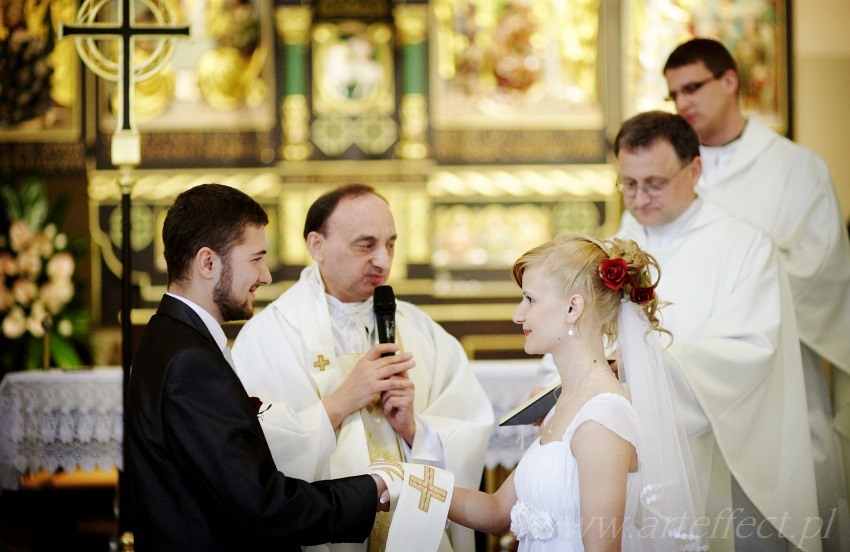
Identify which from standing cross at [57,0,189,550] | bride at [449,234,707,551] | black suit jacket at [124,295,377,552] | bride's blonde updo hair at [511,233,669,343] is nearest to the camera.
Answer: black suit jacket at [124,295,377,552]

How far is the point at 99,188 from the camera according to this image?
27.9ft

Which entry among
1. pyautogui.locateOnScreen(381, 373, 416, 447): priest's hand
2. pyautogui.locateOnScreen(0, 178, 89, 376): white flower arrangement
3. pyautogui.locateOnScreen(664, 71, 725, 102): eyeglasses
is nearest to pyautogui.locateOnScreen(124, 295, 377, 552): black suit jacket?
pyautogui.locateOnScreen(381, 373, 416, 447): priest's hand

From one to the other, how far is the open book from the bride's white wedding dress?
0.37 metres

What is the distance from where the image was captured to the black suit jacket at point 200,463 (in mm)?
2766

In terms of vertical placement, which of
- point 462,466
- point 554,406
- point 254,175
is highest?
point 254,175

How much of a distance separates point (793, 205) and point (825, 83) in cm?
543

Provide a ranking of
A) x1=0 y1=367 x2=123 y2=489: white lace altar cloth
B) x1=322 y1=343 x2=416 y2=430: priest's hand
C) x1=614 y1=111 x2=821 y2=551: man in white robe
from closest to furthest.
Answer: x1=322 y1=343 x2=416 y2=430: priest's hand, x1=614 y1=111 x2=821 y2=551: man in white robe, x1=0 y1=367 x2=123 y2=489: white lace altar cloth

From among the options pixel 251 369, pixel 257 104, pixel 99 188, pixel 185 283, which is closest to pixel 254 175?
pixel 257 104

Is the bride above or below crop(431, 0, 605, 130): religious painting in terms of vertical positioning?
below

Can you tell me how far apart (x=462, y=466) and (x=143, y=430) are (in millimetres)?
1330

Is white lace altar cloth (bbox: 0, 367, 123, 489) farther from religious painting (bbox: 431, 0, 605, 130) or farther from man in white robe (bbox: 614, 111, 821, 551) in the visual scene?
religious painting (bbox: 431, 0, 605, 130)

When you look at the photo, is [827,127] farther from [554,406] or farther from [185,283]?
[185,283]

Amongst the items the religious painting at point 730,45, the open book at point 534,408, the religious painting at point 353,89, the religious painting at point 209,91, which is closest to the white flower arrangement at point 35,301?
the religious painting at point 209,91

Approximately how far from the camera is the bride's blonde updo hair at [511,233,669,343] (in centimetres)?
301
